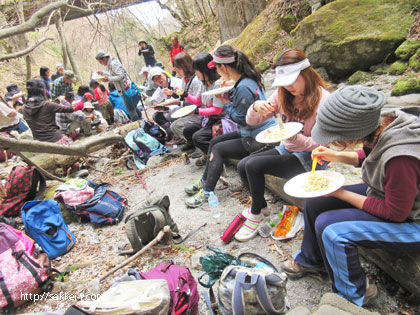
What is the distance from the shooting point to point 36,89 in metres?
5.20

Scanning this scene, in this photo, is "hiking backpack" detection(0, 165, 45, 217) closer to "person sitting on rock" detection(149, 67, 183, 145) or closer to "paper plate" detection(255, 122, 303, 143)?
"person sitting on rock" detection(149, 67, 183, 145)

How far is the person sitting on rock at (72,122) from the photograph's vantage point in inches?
291

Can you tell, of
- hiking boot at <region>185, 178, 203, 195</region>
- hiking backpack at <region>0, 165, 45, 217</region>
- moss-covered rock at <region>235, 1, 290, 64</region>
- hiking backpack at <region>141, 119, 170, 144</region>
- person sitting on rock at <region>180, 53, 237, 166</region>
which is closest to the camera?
person sitting on rock at <region>180, 53, 237, 166</region>

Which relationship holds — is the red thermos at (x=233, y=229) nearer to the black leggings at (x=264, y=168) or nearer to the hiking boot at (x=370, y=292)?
the black leggings at (x=264, y=168)

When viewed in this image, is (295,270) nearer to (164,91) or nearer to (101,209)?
(101,209)

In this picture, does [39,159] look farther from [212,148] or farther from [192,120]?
[212,148]

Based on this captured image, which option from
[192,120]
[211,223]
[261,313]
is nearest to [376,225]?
[261,313]

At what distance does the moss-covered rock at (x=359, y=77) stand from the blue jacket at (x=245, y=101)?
2.53 meters

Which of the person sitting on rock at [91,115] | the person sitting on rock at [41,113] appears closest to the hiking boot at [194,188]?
the person sitting on rock at [41,113]

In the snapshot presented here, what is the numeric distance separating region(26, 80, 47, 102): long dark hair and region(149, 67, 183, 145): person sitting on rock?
7.13 ft

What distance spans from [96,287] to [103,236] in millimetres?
999

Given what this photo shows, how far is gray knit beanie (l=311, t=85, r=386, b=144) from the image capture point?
4.28 ft

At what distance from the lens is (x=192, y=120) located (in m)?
4.62

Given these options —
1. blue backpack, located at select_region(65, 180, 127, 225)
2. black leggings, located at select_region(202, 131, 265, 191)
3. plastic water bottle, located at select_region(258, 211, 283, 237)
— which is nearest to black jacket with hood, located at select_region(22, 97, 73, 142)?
blue backpack, located at select_region(65, 180, 127, 225)
